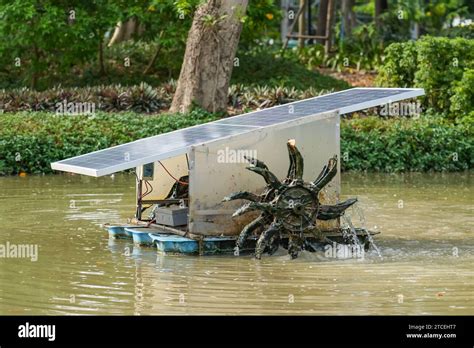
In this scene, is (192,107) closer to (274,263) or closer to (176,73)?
(176,73)

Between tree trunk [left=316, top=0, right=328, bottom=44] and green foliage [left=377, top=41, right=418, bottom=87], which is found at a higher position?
tree trunk [left=316, top=0, right=328, bottom=44]

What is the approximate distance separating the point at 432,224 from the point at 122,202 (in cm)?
489

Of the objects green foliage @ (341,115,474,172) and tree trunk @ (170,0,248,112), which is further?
tree trunk @ (170,0,248,112)

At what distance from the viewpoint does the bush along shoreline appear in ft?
72.0

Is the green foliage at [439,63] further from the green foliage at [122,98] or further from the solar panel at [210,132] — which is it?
the solar panel at [210,132]

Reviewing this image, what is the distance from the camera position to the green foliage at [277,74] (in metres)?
29.7

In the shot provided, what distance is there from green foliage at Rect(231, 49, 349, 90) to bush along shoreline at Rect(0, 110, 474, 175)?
18.1ft

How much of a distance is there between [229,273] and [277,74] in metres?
18.2

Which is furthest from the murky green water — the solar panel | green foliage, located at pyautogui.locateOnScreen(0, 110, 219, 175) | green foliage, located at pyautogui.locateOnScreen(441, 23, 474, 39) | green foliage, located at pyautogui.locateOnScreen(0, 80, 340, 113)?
green foliage, located at pyautogui.locateOnScreen(441, 23, 474, 39)

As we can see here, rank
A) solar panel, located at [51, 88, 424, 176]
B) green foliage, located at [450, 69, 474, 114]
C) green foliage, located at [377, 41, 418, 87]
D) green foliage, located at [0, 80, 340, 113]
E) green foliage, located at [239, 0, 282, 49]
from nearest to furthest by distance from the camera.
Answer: solar panel, located at [51, 88, 424, 176]
green foliage, located at [450, 69, 474, 114]
green foliage, located at [0, 80, 340, 113]
green foliage, located at [377, 41, 418, 87]
green foliage, located at [239, 0, 282, 49]

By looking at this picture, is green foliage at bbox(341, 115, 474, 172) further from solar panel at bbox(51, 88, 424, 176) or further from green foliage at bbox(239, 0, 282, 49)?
solar panel at bbox(51, 88, 424, 176)

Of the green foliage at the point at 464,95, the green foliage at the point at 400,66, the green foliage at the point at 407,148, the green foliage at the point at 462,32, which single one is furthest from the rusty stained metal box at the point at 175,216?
the green foliage at the point at 462,32

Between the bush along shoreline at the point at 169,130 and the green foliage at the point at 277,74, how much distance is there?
5502 millimetres
